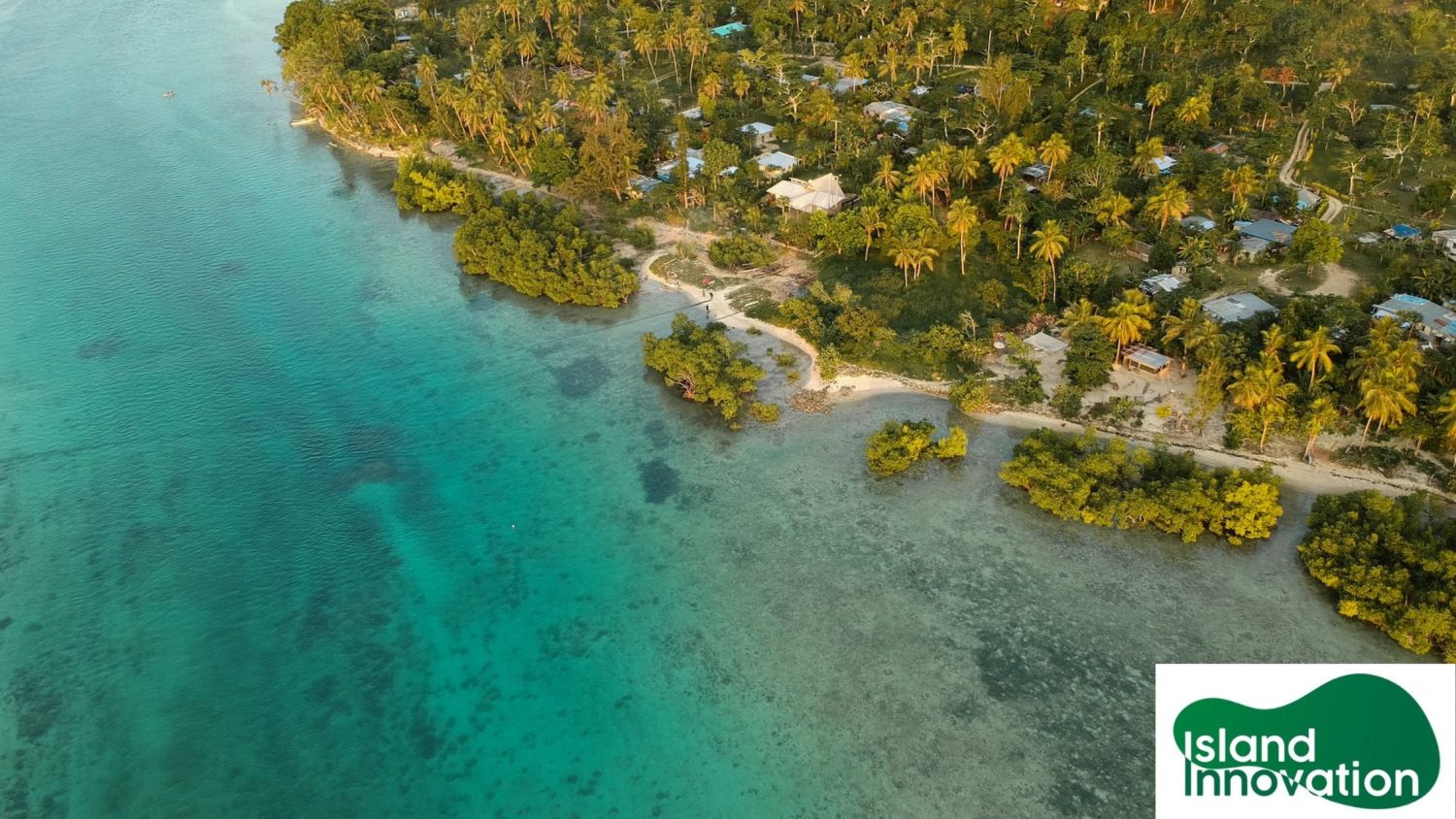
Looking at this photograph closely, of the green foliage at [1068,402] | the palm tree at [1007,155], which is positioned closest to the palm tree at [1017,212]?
the palm tree at [1007,155]

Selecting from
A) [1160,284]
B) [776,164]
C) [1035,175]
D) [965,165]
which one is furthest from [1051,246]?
[776,164]

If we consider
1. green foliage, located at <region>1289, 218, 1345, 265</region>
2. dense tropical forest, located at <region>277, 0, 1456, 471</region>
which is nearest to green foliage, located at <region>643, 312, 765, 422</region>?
dense tropical forest, located at <region>277, 0, 1456, 471</region>

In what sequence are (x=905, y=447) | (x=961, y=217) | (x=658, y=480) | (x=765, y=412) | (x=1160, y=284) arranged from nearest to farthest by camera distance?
1. (x=905, y=447)
2. (x=658, y=480)
3. (x=765, y=412)
4. (x=1160, y=284)
5. (x=961, y=217)

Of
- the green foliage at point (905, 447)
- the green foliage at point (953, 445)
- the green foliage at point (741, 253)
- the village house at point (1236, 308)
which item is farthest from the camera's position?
the green foliage at point (741, 253)

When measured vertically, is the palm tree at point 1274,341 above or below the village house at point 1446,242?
above

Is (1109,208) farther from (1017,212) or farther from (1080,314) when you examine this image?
(1080,314)

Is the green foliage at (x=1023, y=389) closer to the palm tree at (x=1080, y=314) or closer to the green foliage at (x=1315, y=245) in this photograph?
the palm tree at (x=1080, y=314)
